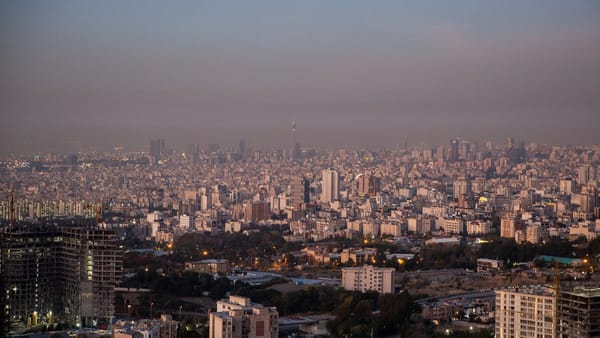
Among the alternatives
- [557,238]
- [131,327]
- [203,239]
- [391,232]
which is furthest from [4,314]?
[391,232]

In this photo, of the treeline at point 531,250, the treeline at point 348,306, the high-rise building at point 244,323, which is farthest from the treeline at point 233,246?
the high-rise building at point 244,323

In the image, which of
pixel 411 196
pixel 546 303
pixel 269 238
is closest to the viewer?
pixel 546 303

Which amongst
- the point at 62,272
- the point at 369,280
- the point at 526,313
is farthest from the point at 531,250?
the point at 62,272

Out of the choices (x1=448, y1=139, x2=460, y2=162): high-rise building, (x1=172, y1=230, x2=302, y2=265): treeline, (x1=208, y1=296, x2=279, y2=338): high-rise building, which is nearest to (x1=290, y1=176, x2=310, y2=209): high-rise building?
(x1=448, y1=139, x2=460, y2=162): high-rise building

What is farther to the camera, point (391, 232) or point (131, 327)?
point (391, 232)

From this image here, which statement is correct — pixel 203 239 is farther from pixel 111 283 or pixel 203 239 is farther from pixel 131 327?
pixel 131 327

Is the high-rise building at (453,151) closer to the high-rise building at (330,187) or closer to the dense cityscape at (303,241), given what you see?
the dense cityscape at (303,241)

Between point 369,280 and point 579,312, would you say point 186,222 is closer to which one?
point 369,280

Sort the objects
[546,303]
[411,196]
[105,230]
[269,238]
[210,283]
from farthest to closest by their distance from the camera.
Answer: [411,196], [269,238], [210,283], [105,230], [546,303]
